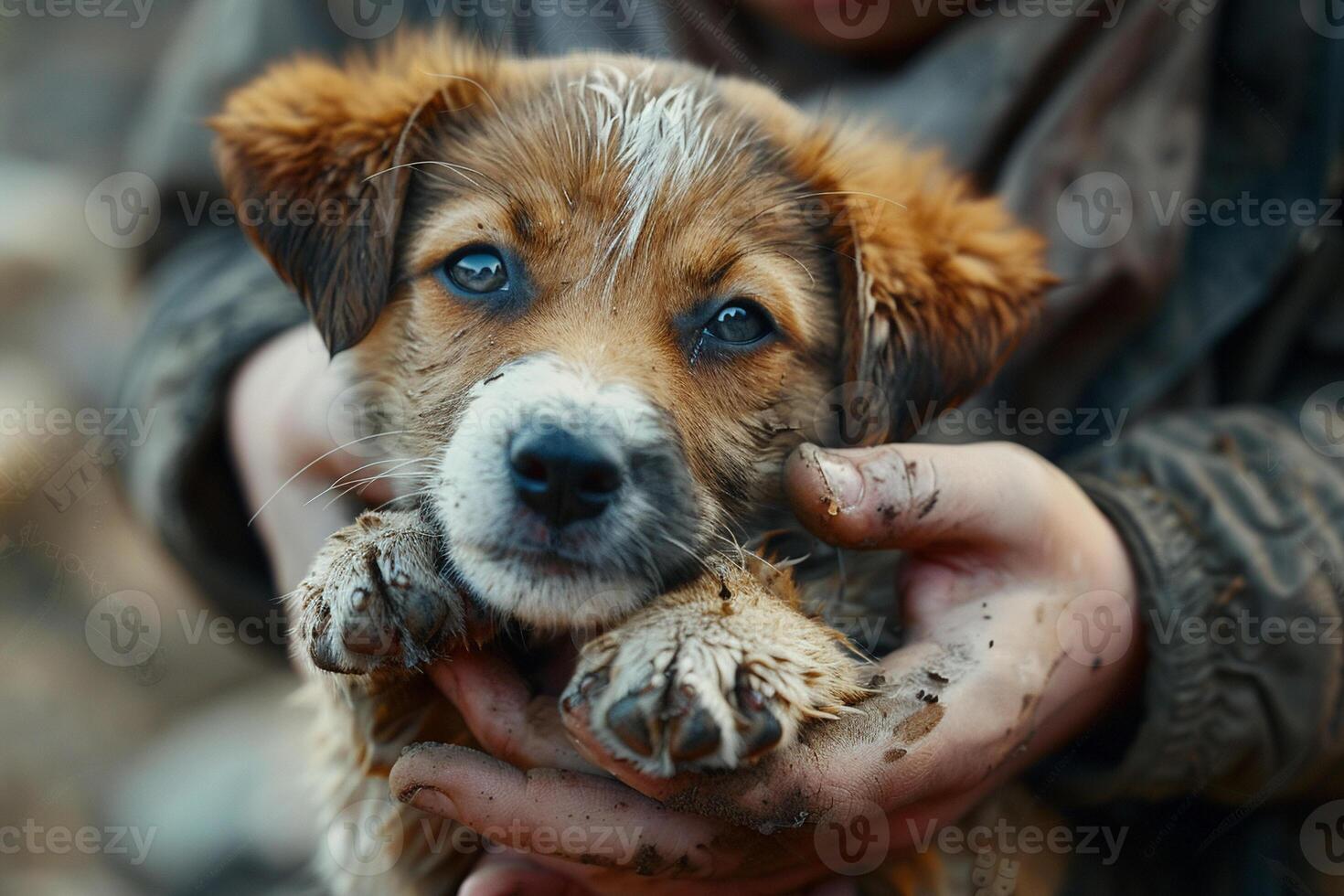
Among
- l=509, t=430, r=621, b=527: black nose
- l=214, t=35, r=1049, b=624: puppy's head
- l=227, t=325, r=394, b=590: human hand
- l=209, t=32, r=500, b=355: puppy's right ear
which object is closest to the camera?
l=509, t=430, r=621, b=527: black nose

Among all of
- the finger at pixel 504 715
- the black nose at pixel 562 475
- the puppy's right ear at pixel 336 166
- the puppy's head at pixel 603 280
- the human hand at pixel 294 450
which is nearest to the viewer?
the black nose at pixel 562 475

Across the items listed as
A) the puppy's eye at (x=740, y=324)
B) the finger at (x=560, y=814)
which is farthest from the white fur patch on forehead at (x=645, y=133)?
the finger at (x=560, y=814)

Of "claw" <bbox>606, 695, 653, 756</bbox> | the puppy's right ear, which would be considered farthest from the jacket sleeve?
the puppy's right ear

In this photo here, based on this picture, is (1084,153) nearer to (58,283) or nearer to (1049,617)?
(1049,617)

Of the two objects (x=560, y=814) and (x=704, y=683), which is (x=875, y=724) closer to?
(x=704, y=683)

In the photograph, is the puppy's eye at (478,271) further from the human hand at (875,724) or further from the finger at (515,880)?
the finger at (515,880)

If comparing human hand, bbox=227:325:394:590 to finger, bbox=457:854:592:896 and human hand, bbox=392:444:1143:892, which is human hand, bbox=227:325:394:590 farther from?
finger, bbox=457:854:592:896

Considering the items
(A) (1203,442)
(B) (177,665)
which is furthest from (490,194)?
(B) (177,665)
